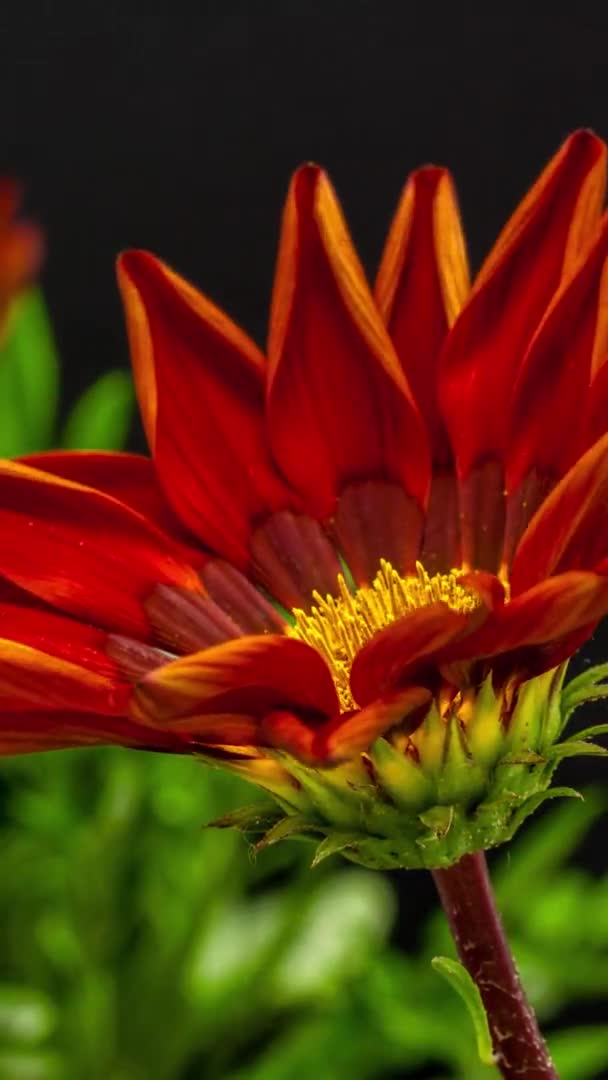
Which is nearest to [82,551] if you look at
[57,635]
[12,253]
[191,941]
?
[57,635]

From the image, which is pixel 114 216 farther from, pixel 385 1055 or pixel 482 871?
pixel 482 871

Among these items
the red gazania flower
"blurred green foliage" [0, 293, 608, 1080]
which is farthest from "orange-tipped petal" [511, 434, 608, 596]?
"blurred green foliage" [0, 293, 608, 1080]

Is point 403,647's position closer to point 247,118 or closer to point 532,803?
point 532,803

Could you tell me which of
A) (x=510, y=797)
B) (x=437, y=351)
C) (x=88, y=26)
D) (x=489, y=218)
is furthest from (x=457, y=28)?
(x=510, y=797)

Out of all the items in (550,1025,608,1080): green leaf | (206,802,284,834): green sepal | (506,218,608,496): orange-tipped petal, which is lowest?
(550,1025,608,1080): green leaf

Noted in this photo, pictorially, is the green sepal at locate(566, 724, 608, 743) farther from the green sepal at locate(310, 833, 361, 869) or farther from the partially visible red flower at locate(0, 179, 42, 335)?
the partially visible red flower at locate(0, 179, 42, 335)

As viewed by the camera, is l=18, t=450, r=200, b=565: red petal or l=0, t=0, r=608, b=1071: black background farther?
l=0, t=0, r=608, b=1071: black background

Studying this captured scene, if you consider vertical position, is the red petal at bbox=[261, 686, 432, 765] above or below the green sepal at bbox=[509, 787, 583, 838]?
above
